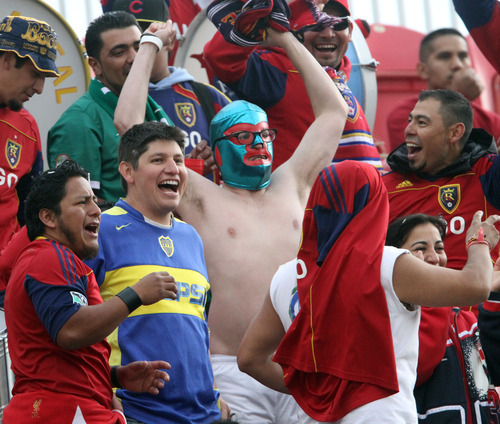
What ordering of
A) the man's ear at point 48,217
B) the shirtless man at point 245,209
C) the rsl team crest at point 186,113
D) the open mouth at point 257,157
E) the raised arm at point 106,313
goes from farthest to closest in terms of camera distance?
1. the rsl team crest at point 186,113
2. the open mouth at point 257,157
3. the shirtless man at point 245,209
4. the man's ear at point 48,217
5. the raised arm at point 106,313

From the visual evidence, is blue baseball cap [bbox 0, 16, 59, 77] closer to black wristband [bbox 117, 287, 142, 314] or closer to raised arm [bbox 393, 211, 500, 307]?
black wristband [bbox 117, 287, 142, 314]

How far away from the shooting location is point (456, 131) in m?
5.98

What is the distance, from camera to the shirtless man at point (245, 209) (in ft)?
15.5

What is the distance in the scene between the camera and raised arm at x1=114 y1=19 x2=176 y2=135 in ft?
17.0

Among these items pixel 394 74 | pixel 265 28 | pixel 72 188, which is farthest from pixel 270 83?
pixel 394 74

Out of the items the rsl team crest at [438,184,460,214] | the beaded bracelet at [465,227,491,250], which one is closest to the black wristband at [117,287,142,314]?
the beaded bracelet at [465,227,491,250]

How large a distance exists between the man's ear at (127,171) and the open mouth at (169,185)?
0.14 meters

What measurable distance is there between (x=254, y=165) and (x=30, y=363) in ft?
6.08

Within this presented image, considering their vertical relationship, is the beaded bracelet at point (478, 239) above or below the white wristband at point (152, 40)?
below

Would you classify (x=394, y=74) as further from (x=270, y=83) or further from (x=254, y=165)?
(x=254, y=165)

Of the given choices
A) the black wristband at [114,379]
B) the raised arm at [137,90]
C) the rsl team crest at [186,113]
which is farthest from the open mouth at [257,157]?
the black wristband at [114,379]

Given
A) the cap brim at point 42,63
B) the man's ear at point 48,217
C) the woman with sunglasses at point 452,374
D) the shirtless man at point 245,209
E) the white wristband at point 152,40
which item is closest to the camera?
the man's ear at point 48,217

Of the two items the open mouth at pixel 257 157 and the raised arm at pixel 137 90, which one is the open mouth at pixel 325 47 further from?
the open mouth at pixel 257 157

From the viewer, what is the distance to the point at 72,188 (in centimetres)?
393
